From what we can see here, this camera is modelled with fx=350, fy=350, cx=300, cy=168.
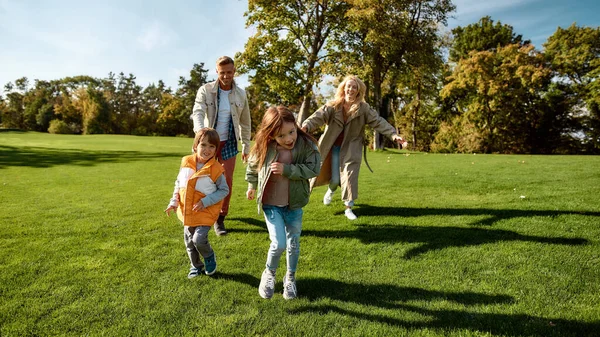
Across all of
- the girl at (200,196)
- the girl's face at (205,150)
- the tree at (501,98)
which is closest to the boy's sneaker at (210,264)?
the girl at (200,196)

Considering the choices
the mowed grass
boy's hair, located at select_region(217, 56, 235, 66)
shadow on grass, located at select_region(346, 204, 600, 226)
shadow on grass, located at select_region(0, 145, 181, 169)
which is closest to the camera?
the mowed grass

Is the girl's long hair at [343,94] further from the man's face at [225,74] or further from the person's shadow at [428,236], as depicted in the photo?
the person's shadow at [428,236]

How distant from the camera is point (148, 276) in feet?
12.1

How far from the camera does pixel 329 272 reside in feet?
12.5

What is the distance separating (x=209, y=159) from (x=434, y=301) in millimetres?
2576

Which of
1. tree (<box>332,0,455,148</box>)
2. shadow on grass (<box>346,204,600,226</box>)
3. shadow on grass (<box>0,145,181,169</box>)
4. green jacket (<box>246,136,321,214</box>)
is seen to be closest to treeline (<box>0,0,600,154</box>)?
tree (<box>332,0,455,148</box>)

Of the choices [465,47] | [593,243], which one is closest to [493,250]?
[593,243]

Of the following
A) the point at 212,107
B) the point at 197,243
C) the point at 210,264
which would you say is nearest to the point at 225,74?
the point at 212,107

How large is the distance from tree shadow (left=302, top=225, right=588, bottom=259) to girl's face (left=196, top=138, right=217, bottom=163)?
208cm

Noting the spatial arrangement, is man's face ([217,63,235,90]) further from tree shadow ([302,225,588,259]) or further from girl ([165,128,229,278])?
tree shadow ([302,225,588,259])

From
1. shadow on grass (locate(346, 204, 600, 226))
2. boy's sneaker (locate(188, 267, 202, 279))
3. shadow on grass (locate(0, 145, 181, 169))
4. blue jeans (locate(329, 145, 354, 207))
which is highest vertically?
blue jeans (locate(329, 145, 354, 207))

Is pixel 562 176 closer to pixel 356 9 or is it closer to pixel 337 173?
pixel 337 173

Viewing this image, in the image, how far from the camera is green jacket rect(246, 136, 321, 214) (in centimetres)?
331

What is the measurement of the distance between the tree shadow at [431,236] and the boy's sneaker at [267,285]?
5.83 ft
